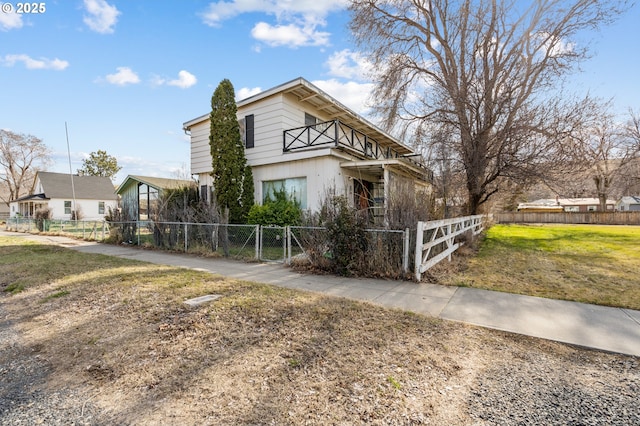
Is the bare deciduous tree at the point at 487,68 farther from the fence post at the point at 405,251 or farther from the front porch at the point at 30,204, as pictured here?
the front porch at the point at 30,204

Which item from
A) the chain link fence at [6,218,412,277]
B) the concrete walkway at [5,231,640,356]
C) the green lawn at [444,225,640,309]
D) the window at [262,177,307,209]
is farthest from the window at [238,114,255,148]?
the green lawn at [444,225,640,309]

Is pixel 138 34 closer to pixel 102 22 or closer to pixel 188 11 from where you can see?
pixel 102 22

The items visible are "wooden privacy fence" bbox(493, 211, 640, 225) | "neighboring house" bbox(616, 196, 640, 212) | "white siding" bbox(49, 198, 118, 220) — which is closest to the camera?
"wooden privacy fence" bbox(493, 211, 640, 225)

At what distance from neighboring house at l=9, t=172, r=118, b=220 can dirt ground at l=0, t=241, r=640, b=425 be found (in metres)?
35.0

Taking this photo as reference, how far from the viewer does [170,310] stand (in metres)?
4.34

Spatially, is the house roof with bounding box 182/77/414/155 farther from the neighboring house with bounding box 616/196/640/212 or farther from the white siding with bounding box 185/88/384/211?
the neighboring house with bounding box 616/196/640/212

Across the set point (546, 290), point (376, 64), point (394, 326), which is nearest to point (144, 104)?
point (376, 64)

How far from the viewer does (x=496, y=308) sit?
15.3ft

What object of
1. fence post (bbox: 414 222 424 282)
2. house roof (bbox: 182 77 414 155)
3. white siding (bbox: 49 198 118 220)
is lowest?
fence post (bbox: 414 222 424 282)

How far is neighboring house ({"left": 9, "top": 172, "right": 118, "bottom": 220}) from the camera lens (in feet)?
105

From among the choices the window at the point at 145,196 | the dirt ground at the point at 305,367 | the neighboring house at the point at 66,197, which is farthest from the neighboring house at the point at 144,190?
the neighboring house at the point at 66,197

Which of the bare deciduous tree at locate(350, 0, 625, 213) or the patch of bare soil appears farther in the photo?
the bare deciduous tree at locate(350, 0, 625, 213)

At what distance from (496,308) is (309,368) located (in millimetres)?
3441

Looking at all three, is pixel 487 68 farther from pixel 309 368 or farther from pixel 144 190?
pixel 144 190
